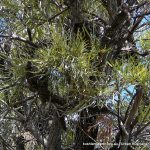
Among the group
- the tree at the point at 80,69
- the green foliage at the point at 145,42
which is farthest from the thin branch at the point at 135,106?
the green foliage at the point at 145,42

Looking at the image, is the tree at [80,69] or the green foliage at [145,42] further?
the green foliage at [145,42]

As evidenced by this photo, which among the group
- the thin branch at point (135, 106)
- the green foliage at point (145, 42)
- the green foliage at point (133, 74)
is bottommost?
the thin branch at point (135, 106)

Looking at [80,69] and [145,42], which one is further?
[145,42]

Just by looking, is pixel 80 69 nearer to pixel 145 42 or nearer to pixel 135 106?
pixel 135 106

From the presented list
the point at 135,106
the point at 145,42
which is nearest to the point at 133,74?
the point at 135,106

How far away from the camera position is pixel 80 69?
34.4 inches

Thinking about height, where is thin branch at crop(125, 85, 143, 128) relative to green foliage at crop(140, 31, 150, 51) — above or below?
below

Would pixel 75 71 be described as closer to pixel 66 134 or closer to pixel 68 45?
pixel 68 45

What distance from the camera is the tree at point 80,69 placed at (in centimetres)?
87

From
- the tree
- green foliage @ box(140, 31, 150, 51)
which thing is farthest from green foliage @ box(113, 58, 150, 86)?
green foliage @ box(140, 31, 150, 51)

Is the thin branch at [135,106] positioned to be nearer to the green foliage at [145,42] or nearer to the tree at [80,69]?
the tree at [80,69]

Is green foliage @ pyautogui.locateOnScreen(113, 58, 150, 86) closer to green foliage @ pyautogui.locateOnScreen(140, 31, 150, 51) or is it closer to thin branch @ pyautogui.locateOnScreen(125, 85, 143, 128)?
thin branch @ pyautogui.locateOnScreen(125, 85, 143, 128)

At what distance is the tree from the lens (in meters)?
0.87

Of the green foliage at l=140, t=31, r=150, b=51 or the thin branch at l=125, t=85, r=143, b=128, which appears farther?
the green foliage at l=140, t=31, r=150, b=51
